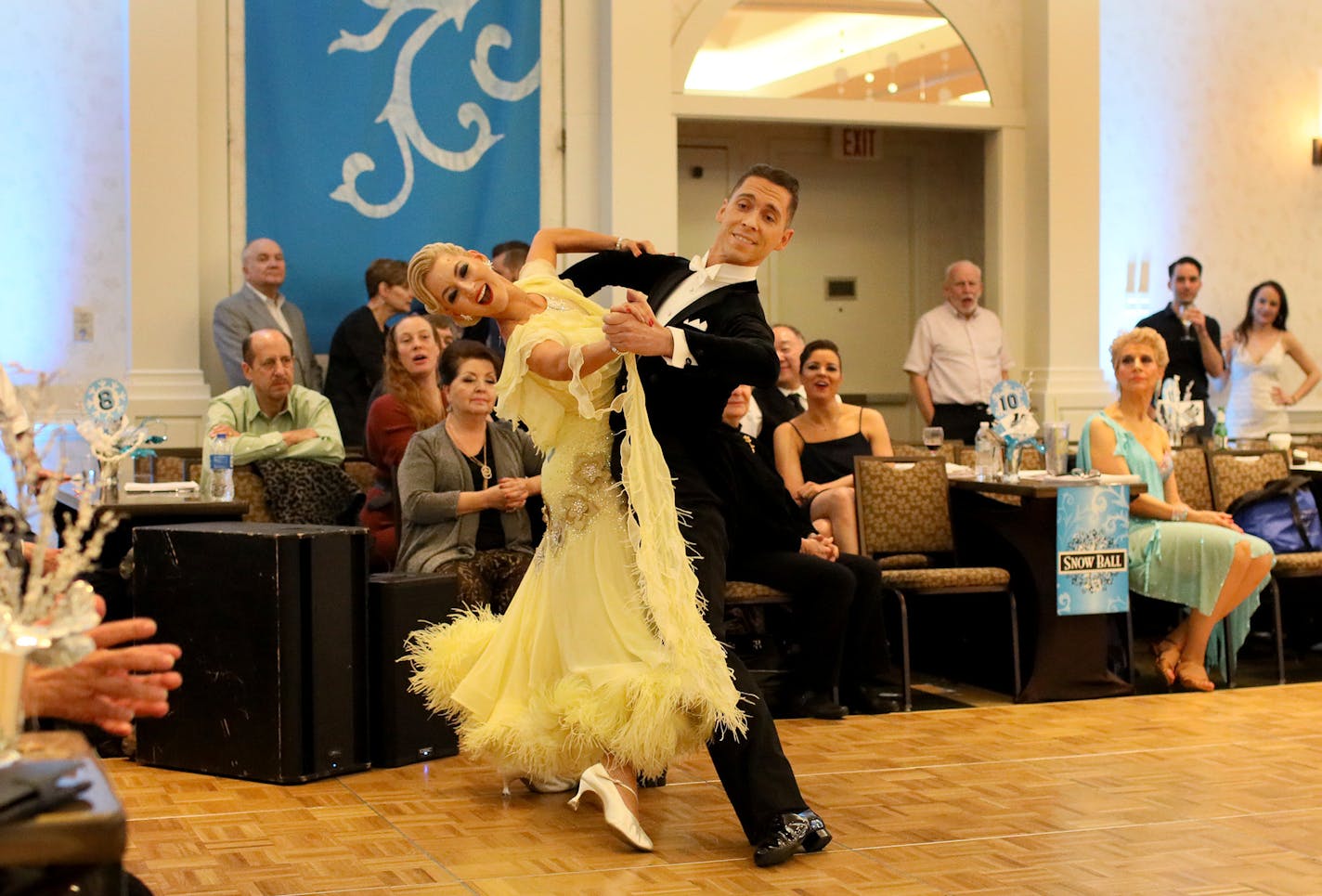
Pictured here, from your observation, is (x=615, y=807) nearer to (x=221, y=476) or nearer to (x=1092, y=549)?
(x=221, y=476)

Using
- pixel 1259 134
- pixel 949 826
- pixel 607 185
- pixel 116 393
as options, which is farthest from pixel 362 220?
pixel 1259 134

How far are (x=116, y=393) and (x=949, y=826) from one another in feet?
9.96

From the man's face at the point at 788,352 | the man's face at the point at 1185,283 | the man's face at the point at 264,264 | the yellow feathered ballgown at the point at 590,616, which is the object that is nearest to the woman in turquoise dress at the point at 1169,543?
the man's face at the point at 788,352

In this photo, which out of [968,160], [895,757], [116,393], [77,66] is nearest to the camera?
[895,757]

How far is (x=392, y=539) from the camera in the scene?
5.41 meters

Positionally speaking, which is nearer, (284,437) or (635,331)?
(635,331)

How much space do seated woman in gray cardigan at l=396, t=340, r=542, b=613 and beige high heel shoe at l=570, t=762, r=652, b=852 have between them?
4.90 feet

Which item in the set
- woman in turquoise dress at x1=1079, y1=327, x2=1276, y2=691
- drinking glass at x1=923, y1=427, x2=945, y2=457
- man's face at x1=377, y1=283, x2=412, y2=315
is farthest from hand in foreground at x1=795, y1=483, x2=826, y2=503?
man's face at x1=377, y1=283, x2=412, y2=315

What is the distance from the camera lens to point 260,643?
4289 millimetres

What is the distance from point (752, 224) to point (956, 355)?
479 centimetres

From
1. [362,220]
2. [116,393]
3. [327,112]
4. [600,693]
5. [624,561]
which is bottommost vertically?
[600,693]

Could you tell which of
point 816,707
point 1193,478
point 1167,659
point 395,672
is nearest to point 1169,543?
point 1167,659

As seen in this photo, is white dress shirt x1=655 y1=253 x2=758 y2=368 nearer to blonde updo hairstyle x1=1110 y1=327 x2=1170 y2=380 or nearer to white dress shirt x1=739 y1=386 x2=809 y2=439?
white dress shirt x1=739 y1=386 x2=809 y2=439

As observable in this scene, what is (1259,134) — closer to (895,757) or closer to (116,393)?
(895,757)
